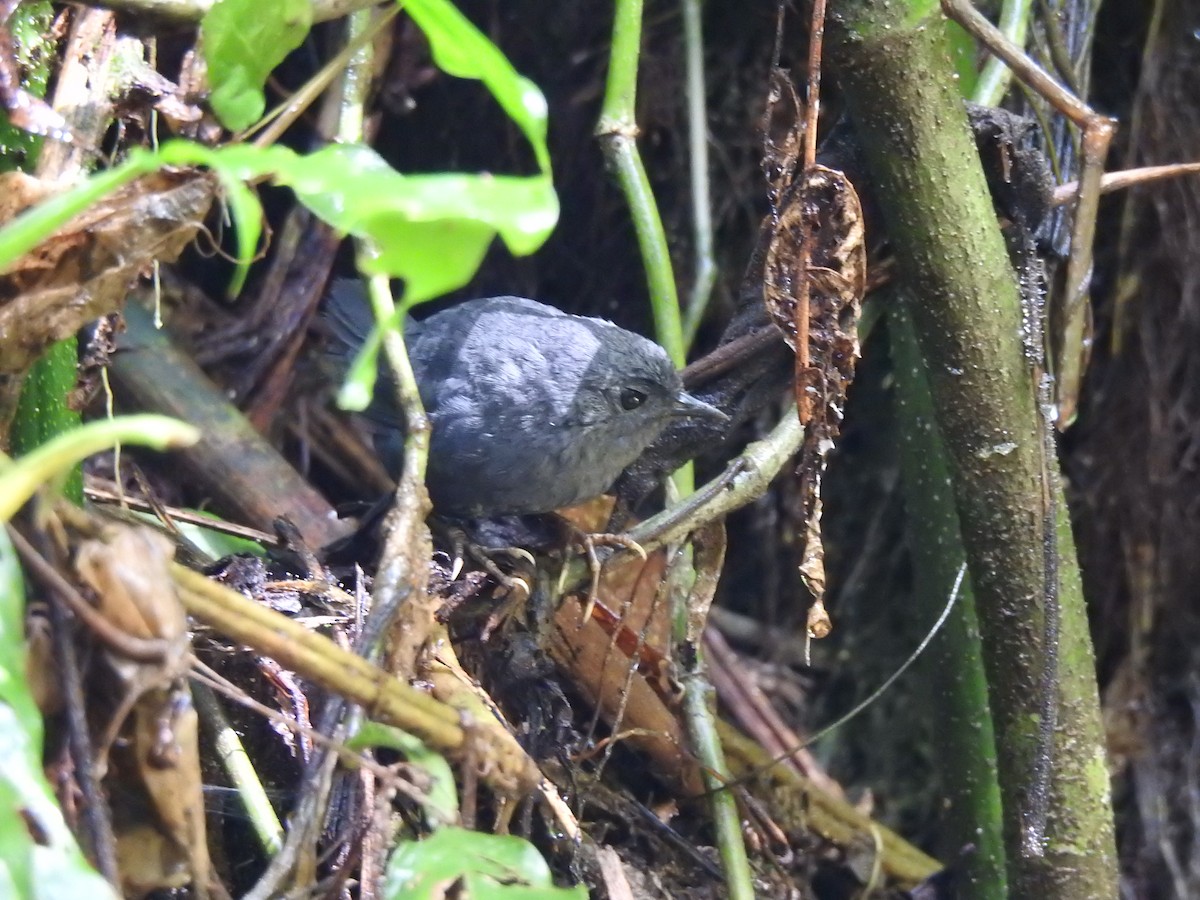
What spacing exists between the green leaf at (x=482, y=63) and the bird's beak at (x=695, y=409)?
1340 millimetres

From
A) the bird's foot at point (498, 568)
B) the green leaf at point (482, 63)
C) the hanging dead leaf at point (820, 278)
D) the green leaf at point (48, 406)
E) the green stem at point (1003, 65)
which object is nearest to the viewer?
the green leaf at point (482, 63)

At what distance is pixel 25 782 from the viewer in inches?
38.8

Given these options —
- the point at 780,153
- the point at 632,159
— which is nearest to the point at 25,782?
the point at 780,153

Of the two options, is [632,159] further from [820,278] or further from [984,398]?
[984,398]

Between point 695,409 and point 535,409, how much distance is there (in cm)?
36

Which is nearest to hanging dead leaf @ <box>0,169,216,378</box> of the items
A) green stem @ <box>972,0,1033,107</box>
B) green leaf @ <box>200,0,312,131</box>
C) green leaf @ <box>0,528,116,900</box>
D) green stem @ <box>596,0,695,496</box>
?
green leaf @ <box>200,0,312,131</box>

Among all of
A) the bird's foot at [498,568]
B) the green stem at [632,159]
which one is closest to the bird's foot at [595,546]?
the bird's foot at [498,568]

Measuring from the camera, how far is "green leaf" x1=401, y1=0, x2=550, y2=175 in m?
1.05

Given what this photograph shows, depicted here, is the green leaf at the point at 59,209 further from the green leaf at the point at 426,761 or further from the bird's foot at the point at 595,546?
the bird's foot at the point at 595,546

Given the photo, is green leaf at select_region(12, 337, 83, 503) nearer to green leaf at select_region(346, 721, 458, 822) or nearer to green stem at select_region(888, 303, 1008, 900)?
green leaf at select_region(346, 721, 458, 822)

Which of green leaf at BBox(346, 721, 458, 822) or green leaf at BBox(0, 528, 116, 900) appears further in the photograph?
green leaf at BBox(346, 721, 458, 822)

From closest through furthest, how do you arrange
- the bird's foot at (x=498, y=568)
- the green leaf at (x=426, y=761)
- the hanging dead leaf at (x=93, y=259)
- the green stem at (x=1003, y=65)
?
the green leaf at (x=426, y=761), the hanging dead leaf at (x=93, y=259), the bird's foot at (x=498, y=568), the green stem at (x=1003, y=65)

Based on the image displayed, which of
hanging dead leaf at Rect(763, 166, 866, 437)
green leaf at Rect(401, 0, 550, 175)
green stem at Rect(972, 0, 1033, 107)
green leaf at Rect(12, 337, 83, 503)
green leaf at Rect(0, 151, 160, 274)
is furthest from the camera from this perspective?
green stem at Rect(972, 0, 1033, 107)

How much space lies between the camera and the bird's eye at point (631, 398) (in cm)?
257
